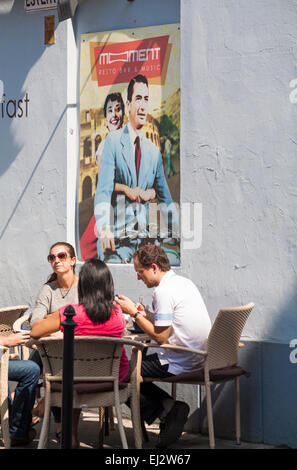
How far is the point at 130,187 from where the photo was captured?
7523 mm

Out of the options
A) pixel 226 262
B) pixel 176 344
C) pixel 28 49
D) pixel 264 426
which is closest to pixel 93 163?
pixel 28 49

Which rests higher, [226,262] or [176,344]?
[226,262]

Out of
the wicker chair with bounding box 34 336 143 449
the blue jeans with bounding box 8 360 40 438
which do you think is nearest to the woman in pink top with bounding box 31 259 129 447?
the wicker chair with bounding box 34 336 143 449

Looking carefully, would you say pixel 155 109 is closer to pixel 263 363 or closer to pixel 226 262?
pixel 226 262

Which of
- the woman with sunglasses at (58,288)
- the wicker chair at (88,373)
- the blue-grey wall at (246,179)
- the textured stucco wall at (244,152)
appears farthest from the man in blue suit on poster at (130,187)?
the wicker chair at (88,373)

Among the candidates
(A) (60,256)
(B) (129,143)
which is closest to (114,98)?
(B) (129,143)

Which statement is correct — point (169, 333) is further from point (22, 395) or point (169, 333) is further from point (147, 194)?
point (147, 194)

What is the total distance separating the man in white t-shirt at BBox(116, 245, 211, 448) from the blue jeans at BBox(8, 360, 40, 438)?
82 cm

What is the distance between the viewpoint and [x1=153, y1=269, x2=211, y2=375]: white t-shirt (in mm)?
5836

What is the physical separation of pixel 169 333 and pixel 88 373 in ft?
2.64

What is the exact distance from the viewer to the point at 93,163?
7.71 m

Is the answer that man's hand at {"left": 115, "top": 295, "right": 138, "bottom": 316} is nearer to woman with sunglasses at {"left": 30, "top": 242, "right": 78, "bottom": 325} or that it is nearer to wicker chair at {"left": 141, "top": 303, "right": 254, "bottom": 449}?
wicker chair at {"left": 141, "top": 303, "right": 254, "bottom": 449}

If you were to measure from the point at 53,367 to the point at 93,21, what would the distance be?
375cm
